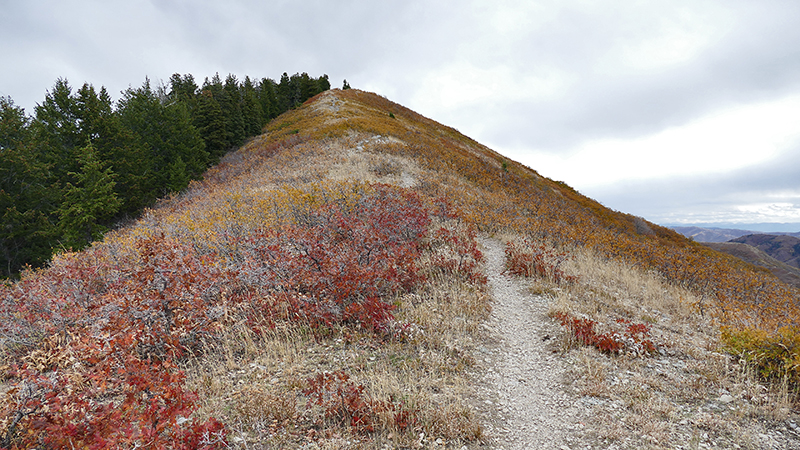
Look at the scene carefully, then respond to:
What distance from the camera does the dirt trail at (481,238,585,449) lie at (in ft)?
14.8

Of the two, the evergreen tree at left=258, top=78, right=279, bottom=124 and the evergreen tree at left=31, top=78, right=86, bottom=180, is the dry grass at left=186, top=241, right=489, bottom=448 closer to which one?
the evergreen tree at left=31, top=78, right=86, bottom=180

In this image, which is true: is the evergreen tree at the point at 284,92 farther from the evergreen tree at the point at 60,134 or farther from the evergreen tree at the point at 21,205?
the evergreen tree at the point at 21,205

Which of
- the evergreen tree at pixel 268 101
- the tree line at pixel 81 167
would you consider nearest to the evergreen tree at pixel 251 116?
the evergreen tree at pixel 268 101

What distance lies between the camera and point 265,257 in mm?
8039

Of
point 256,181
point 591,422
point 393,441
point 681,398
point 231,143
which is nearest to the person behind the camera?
point 393,441

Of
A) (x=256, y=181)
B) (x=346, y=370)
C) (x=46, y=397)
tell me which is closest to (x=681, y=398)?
(x=346, y=370)

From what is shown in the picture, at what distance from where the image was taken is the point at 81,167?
22484mm

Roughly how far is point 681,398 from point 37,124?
40.3 m

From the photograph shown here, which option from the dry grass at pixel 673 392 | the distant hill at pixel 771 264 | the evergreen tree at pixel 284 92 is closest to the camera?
the dry grass at pixel 673 392

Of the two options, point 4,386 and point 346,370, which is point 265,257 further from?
point 4,386

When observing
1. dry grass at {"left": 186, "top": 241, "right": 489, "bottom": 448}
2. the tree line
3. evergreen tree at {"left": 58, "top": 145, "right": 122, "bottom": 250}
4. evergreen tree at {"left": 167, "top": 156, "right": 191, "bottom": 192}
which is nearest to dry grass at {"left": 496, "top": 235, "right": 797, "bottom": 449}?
dry grass at {"left": 186, "top": 241, "right": 489, "bottom": 448}

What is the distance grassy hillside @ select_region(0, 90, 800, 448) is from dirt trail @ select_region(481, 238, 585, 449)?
1.57 feet

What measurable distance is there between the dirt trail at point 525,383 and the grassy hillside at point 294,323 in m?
0.48

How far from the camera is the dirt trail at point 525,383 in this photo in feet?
14.8
